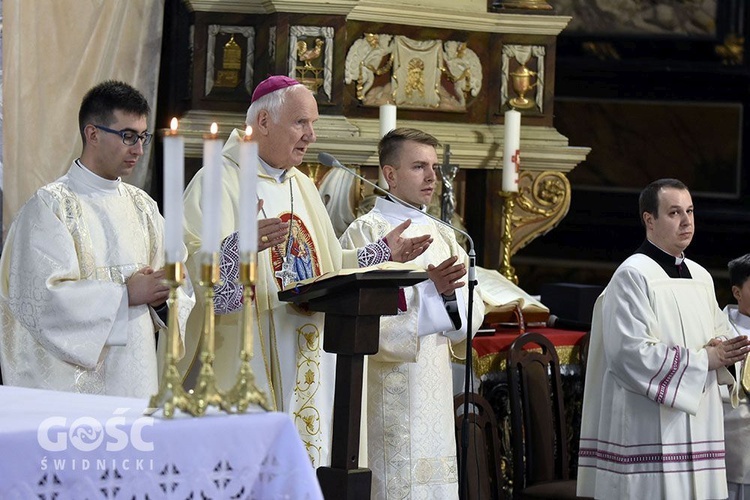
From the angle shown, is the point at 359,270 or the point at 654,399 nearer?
the point at 359,270

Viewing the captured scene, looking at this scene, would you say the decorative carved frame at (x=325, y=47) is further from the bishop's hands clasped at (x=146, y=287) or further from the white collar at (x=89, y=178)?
the bishop's hands clasped at (x=146, y=287)

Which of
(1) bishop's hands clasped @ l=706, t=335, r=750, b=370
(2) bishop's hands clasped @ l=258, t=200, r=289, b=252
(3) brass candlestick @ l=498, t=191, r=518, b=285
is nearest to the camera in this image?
(2) bishop's hands clasped @ l=258, t=200, r=289, b=252

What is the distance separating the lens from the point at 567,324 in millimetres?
7152

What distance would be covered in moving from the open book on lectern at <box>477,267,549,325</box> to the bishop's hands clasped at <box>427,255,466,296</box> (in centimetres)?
138

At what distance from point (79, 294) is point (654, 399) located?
229cm

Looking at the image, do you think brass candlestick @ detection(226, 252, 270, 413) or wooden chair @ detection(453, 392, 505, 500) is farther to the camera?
wooden chair @ detection(453, 392, 505, 500)


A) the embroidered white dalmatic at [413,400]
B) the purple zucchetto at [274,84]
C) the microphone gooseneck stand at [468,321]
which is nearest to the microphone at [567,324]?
the microphone gooseneck stand at [468,321]

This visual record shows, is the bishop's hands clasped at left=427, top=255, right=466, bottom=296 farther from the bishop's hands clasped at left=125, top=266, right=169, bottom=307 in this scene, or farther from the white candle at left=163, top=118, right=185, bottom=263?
the white candle at left=163, top=118, right=185, bottom=263

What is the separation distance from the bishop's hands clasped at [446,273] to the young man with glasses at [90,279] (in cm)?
93

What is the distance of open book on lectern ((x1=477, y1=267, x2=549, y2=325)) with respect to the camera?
6664 millimetres

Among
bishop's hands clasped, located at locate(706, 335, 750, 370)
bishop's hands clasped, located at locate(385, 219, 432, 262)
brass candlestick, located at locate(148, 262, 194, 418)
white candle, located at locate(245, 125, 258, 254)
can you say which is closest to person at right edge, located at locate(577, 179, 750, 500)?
bishop's hands clasped, located at locate(706, 335, 750, 370)

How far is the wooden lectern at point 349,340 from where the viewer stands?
14.7 ft

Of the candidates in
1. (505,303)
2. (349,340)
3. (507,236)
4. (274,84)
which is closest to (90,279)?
(349,340)

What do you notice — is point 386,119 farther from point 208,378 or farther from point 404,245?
point 208,378
